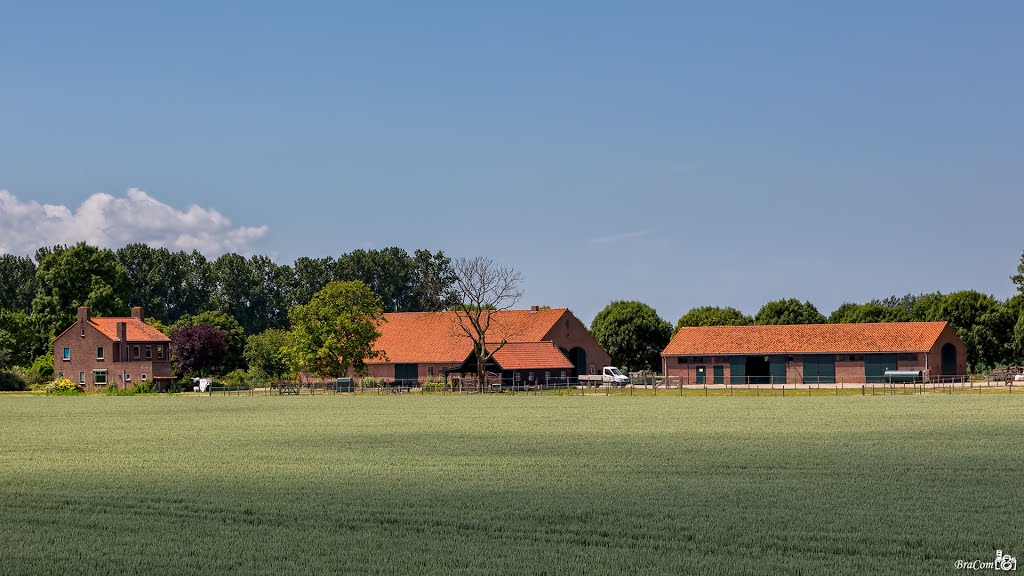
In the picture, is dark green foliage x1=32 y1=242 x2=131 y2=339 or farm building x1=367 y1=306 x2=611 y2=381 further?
dark green foliage x1=32 y1=242 x2=131 y2=339

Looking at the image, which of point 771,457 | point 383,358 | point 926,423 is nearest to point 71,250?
point 383,358

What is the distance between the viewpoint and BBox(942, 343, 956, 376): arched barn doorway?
328ft

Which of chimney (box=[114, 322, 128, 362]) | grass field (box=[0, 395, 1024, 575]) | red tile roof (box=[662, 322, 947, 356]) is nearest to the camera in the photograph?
grass field (box=[0, 395, 1024, 575])

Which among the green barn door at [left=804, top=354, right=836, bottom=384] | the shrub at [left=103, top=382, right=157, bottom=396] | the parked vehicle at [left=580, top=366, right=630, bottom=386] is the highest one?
the green barn door at [left=804, top=354, right=836, bottom=384]

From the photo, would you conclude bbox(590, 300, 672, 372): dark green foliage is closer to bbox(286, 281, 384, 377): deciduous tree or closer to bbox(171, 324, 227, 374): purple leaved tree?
bbox(286, 281, 384, 377): deciduous tree

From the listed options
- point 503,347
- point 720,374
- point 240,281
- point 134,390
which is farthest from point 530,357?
point 240,281

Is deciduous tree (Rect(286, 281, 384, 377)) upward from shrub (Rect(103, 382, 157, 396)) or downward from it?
upward

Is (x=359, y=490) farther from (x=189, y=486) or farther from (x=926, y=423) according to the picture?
(x=926, y=423)

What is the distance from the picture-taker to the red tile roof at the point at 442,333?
106 metres

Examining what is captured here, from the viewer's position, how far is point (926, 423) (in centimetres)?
4397

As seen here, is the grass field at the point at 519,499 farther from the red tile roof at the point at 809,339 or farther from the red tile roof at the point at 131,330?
the red tile roof at the point at 131,330

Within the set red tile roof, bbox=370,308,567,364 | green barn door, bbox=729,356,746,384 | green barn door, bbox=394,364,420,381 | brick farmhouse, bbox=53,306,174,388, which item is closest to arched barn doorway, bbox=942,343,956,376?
green barn door, bbox=729,356,746,384

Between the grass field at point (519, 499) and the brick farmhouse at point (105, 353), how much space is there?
62850mm

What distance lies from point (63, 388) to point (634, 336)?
5340cm
